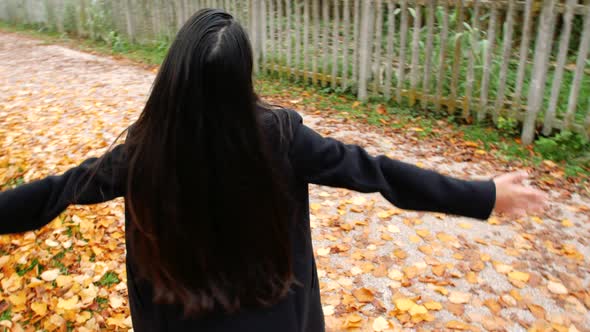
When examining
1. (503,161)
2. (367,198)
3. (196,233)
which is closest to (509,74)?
(503,161)

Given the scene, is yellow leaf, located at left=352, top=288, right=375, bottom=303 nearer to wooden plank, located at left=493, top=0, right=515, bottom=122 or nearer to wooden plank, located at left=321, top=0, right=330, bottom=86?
wooden plank, located at left=493, top=0, right=515, bottom=122

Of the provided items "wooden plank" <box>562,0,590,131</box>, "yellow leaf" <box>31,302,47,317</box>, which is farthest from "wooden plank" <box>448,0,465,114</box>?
"yellow leaf" <box>31,302,47,317</box>

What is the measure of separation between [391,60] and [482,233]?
3099 mm

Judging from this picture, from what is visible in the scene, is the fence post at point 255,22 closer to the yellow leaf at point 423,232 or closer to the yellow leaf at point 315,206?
the yellow leaf at point 315,206

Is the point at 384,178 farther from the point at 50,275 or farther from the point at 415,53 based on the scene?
the point at 415,53

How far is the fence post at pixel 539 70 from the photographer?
5.00 meters

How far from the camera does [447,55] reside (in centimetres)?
629

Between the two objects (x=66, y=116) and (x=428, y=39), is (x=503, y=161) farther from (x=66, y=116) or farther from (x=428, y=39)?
(x=66, y=116)

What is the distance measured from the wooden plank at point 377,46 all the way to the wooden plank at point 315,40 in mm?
784

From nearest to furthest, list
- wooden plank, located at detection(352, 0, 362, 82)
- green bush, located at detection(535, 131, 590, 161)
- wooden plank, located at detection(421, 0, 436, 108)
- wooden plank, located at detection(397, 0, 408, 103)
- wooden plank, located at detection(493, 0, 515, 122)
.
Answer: green bush, located at detection(535, 131, 590, 161)
wooden plank, located at detection(493, 0, 515, 122)
wooden plank, located at detection(421, 0, 436, 108)
wooden plank, located at detection(397, 0, 408, 103)
wooden plank, located at detection(352, 0, 362, 82)

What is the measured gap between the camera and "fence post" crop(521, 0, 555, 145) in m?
5.00

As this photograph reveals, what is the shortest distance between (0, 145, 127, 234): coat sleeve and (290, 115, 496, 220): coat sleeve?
Answer: 468 millimetres

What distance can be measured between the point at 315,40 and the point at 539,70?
300 cm

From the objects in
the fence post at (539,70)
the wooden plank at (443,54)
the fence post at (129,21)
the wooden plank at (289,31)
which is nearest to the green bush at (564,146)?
the fence post at (539,70)
